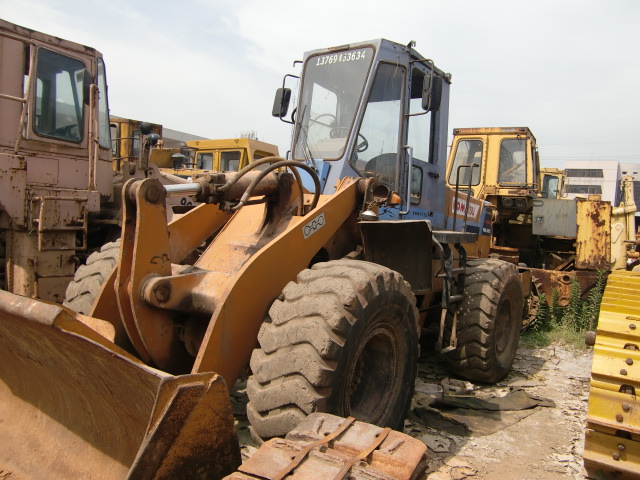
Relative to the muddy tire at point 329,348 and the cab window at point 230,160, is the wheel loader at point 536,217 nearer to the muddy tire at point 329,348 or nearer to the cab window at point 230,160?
the muddy tire at point 329,348

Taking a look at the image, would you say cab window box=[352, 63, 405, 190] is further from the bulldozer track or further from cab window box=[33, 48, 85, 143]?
cab window box=[33, 48, 85, 143]

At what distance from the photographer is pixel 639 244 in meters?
8.97

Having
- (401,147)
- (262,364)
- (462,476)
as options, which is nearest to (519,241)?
(401,147)

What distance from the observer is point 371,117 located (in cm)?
Answer: 478

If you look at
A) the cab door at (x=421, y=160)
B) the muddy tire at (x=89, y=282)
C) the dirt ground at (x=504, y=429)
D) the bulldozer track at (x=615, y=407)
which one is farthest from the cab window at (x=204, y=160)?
the bulldozer track at (x=615, y=407)

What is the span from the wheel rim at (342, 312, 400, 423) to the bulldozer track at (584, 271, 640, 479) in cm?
118

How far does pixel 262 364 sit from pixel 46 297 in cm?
471

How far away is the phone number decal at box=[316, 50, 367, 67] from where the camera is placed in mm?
4859

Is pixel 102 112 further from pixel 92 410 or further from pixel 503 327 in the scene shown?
pixel 503 327

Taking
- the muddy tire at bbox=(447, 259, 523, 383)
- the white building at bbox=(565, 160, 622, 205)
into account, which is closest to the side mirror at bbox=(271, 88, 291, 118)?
the muddy tire at bbox=(447, 259, 523, 383)

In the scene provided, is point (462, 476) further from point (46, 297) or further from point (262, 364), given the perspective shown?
point (46, 297)

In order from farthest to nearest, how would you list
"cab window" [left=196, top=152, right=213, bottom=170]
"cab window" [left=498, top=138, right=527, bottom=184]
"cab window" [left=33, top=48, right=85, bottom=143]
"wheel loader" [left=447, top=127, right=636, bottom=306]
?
"cab window" [left=196, top=152, right=213, bottom=170], "cab window" [left=498, top=138, right=527, bottom=184], "wheel loader" [left=447, top=127, right=636, bottom=306], "cab window" [left=33, top=48, right=85, bottom=143]

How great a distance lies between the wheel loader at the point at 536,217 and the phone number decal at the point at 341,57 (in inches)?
150

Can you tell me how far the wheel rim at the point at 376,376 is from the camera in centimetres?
347
